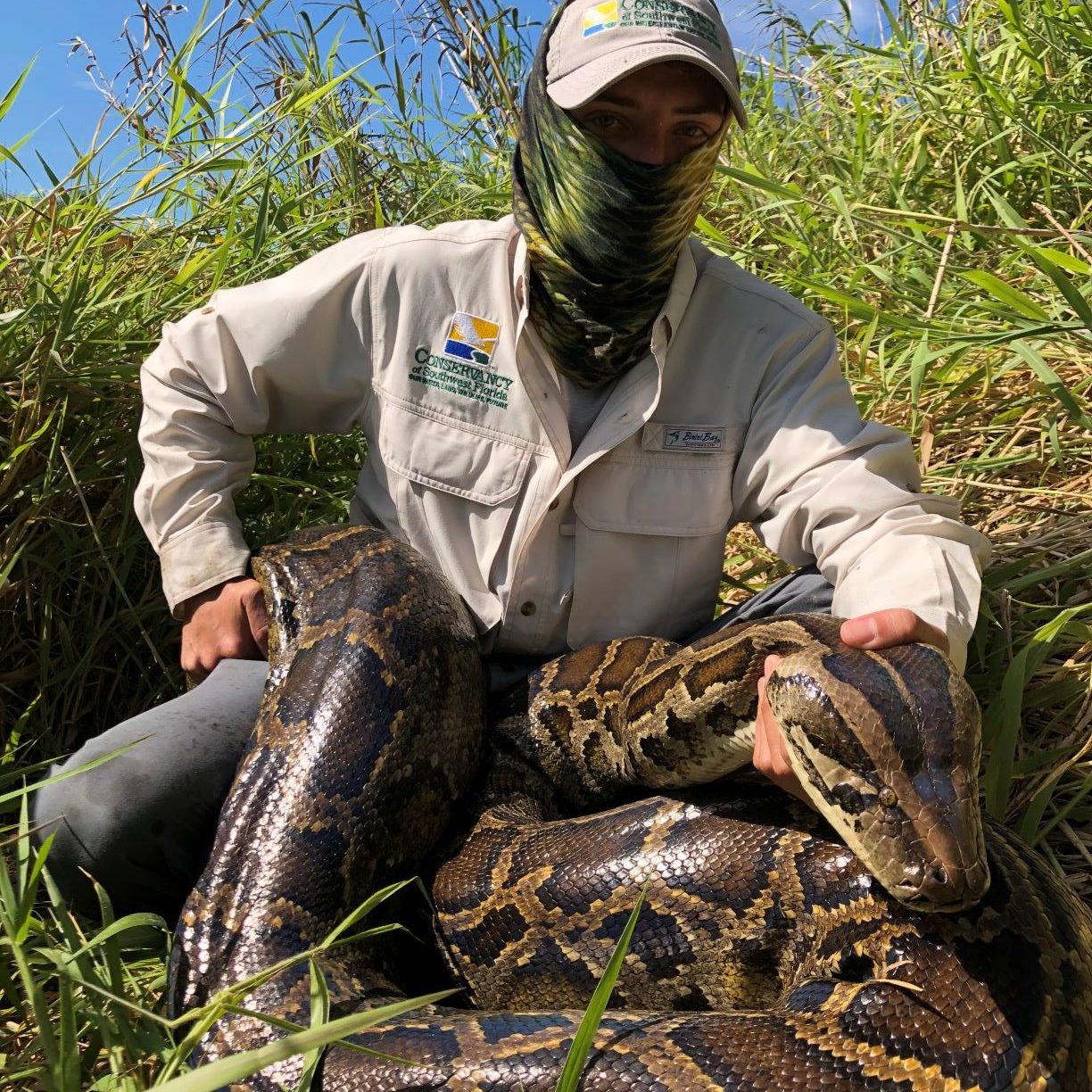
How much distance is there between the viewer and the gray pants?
299 centimetres

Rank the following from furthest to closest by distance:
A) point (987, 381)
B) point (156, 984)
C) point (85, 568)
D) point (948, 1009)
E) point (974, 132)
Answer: point (974, 132)
point (987, 381)
point (85, 568)
point (156, 984)
point (948, 1009)

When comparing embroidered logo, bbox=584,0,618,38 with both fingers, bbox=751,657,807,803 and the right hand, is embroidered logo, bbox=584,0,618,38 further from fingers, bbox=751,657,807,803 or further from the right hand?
the right hand

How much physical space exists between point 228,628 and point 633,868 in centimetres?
161

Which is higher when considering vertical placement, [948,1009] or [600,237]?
[600,237]

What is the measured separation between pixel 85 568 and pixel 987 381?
12.2 ft

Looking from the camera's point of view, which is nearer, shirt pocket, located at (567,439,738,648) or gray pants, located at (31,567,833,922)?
gray pants, located at (31,567,833,922)

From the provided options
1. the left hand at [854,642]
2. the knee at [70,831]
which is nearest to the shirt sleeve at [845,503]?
the left hand at [854,642]

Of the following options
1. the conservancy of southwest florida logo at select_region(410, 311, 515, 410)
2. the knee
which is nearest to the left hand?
the conservancy of southwest florida logo at select_region(410, 311, 515, 410)

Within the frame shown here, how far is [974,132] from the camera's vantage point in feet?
17.6

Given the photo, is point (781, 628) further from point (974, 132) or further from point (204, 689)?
point (974, 132)

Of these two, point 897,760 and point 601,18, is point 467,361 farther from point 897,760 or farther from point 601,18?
point 897,760

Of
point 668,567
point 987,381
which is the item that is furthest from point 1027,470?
point 668,567

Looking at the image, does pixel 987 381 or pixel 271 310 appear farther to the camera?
pixel 987 381

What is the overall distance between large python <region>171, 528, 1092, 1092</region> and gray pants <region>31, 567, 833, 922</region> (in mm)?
173
